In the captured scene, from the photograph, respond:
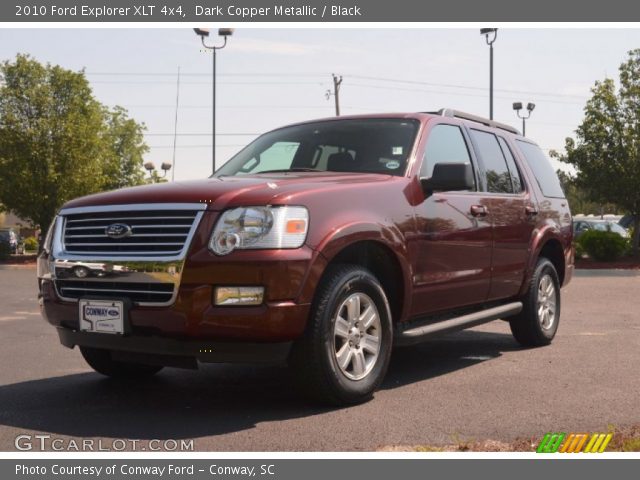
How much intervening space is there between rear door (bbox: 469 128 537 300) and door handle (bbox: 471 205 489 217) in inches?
3.4

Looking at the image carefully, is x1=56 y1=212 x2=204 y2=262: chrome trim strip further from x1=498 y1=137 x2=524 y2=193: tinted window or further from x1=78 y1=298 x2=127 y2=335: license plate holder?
x1=498 y1=137 x2=524 y2=193: tinted window

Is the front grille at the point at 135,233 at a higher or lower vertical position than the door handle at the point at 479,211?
lower

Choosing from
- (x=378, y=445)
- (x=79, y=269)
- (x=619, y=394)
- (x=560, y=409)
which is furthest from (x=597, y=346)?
(x=79, y=269)

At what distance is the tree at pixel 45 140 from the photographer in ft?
105

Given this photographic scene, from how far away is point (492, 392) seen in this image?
18.9 ft

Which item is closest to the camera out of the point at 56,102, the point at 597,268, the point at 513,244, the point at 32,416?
the point at 32,416

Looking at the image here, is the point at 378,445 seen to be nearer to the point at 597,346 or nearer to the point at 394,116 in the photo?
the point at 394,116

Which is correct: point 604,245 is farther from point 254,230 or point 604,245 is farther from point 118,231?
point 118,231

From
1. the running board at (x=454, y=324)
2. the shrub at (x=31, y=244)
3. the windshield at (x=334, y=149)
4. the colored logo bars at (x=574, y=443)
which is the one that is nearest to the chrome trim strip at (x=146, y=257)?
the windshield at (x=334, y=149)

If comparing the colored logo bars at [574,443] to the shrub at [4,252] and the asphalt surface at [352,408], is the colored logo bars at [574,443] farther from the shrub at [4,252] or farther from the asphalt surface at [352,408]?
the shrub at [4,252]

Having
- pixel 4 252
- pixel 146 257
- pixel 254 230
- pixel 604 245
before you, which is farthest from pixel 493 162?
pixel 4 252

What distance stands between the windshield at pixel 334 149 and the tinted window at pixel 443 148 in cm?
18

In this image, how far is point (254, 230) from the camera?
4746 millimetres

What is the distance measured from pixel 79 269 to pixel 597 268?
20643 millimetres
